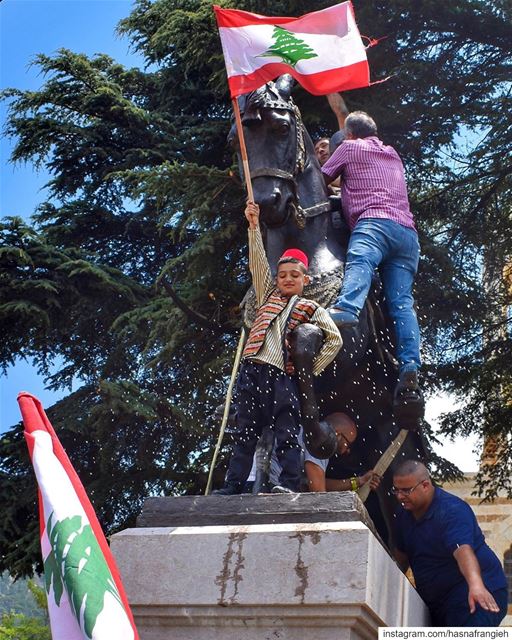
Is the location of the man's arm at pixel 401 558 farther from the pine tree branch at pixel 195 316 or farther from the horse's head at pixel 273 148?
the pine tree branch at pixel 195 316

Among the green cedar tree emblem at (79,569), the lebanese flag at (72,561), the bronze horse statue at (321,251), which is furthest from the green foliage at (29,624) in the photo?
the green cedar tree emblem at (79,569)

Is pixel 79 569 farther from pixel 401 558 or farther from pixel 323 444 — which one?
pixel 401 558

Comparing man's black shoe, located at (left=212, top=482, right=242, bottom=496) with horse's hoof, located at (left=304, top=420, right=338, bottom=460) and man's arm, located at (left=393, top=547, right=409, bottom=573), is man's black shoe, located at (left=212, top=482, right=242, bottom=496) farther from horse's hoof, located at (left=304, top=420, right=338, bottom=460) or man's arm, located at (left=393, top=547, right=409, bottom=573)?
man's arm, located at (left=393, top=547, right=409, bottom=573)

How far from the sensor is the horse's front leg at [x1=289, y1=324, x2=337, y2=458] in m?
5.64

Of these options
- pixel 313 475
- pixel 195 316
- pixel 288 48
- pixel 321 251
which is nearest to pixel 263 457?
pixel 313 475

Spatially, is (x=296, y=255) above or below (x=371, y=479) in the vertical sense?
above

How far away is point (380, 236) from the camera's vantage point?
654 cm

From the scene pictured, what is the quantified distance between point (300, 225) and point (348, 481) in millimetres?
1442

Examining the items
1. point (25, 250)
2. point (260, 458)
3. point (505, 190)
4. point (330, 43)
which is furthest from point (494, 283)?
point (260, 458)

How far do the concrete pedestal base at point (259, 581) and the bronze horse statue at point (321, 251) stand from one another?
1388 millimetres

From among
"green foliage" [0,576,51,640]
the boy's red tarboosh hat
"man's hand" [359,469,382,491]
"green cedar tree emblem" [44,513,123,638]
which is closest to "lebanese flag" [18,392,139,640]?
"green cedar tree emblem" [44,513,123,638]

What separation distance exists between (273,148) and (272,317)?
1270 millimetres

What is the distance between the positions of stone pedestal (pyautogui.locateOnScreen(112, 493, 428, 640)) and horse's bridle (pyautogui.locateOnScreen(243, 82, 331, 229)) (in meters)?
1.98

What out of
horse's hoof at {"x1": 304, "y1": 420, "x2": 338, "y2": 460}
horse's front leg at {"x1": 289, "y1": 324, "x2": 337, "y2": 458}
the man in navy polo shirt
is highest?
horse's front leg at {"x1": 289, "y1": 324, "x2": 337, "y2": 458}
